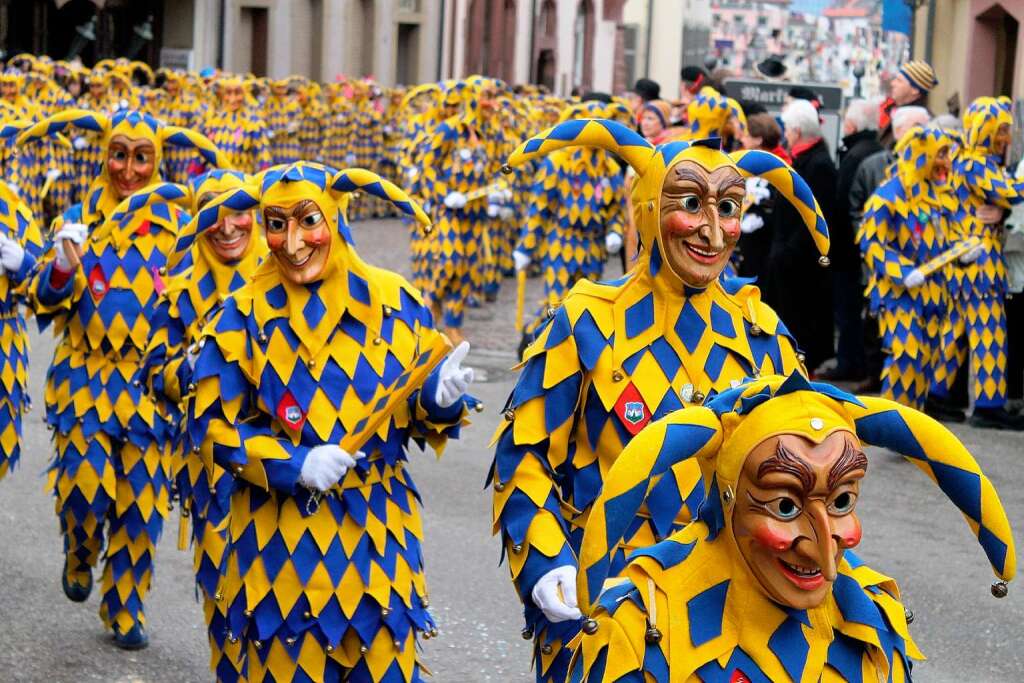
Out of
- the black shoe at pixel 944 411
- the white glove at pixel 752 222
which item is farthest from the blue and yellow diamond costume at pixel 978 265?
the white glove at pixel 752 222

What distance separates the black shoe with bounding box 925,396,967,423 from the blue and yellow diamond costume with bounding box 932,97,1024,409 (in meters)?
0.87

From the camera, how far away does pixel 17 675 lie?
6.76 metres

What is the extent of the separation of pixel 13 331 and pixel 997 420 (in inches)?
264

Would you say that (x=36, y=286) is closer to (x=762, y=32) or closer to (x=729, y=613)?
(x=729, y=613)

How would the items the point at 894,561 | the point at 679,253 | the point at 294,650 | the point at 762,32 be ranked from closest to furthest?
1. the point at 679,253
2. the point at 294,650
3. the point at 894,561
4. the point at 762,32

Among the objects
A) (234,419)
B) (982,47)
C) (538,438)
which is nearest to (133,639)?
(234,419)

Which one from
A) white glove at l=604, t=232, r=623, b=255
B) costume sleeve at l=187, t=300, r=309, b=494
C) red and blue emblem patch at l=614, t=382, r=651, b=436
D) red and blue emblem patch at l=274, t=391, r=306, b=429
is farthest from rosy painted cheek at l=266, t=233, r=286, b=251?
white glove at l=604, t=232, r=623, b=255

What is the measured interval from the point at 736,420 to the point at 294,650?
87.7 inches

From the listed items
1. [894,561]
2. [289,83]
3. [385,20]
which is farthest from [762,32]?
[894,561]

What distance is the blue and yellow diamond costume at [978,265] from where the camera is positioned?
10.8 m

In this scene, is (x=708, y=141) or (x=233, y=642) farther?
(x=233, y=642)

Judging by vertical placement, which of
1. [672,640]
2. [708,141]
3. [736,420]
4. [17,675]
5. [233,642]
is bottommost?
[17,675]

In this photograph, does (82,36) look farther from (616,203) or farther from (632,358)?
(632,358)

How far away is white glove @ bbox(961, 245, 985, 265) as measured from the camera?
10.6 meters
